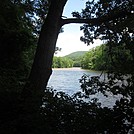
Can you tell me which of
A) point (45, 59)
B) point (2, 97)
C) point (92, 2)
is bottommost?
point (2, 97)

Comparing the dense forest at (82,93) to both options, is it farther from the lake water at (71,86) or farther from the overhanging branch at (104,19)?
the lake water at (71,86)

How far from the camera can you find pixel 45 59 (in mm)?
5105

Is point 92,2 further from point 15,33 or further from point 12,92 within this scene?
point 15,33

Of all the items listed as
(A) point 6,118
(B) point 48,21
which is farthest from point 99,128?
(B) point 48,21

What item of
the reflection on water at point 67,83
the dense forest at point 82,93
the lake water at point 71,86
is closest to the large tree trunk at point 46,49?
the dense forest at point 82,93

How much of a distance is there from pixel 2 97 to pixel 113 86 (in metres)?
2.25

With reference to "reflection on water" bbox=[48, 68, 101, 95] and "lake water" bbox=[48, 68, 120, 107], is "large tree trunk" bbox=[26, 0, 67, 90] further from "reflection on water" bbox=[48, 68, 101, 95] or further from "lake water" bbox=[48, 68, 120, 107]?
"reflection on water" bbox=[48, 68, 101, 95]

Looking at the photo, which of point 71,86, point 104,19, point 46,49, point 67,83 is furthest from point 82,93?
point 67,83

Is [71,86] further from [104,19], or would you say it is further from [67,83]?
[104,19]

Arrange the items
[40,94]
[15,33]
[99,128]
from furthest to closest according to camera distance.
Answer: [15,33], [40,94], [99,128]

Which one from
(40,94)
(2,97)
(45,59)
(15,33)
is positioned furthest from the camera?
(15,33)

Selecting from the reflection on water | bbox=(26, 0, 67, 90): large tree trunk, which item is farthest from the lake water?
bbox=(26, 0, 67, 90): large tree trunk

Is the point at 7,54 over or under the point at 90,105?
over

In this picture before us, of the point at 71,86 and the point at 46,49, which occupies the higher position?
the point at 46,49
